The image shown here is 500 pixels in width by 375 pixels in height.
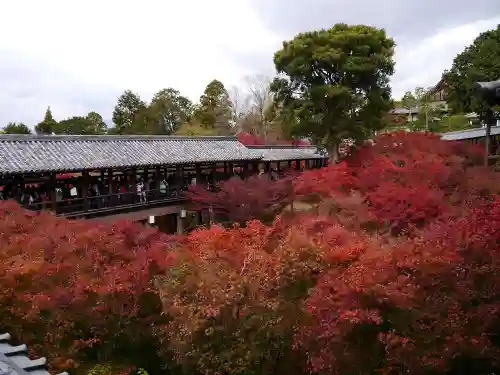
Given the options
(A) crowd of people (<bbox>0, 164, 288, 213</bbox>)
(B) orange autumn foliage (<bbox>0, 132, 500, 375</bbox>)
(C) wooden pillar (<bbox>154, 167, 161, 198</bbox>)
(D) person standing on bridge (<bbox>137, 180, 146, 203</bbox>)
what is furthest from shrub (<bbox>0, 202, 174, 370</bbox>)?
(C) wooden pillar (<bbox>154, 167, 161, 198</bbox>)

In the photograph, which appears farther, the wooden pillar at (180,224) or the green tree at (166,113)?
the green tree at (166,113)

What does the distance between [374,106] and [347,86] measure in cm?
231

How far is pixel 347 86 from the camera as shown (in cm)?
2925

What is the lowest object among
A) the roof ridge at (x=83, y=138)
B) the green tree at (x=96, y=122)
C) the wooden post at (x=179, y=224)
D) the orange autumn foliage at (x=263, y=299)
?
the wooden post at (x=179, y=224)

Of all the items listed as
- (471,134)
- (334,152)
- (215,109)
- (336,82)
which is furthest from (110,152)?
(215,109)

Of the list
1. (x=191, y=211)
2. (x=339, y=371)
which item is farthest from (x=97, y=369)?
(x=191, y=211)

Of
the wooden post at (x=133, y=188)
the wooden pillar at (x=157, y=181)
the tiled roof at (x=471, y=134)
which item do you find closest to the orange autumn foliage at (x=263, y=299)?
the wooden post at (x=133, y=188)

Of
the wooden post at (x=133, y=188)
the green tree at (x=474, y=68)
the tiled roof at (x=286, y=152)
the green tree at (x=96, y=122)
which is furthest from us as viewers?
the green tree at (x=96, y=122)

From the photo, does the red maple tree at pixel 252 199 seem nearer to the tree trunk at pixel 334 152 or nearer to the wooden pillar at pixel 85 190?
the wooden pillar at pixel 85 190

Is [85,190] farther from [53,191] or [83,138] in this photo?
[83,138]

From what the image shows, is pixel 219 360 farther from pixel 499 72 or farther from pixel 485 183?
pixel 499 72

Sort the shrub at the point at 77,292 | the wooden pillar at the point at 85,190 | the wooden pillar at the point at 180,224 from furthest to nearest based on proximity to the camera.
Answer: the wooden pillar at the point at 180,224 → the wooden pillar at the point at 85,190 → the shrub at the point at 77,292

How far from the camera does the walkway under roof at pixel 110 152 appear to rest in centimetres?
1880

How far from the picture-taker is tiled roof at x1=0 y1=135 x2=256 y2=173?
1877 cm
